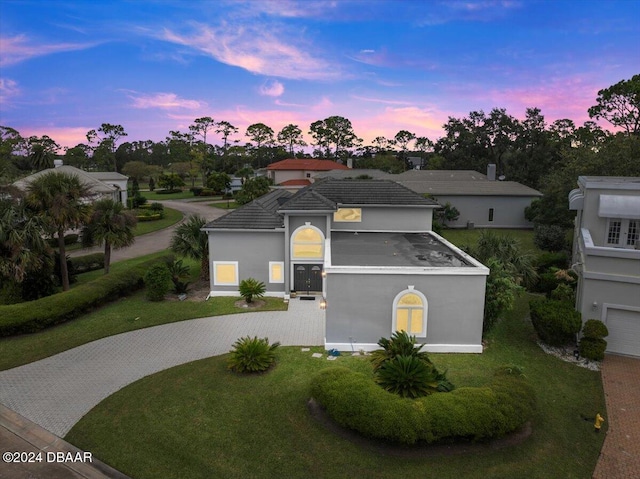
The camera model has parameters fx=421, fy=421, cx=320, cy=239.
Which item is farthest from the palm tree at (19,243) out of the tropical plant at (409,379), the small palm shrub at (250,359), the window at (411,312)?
the tropical plant at (409,379)

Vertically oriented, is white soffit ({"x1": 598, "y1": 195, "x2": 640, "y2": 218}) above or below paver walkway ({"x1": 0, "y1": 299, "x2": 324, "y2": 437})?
above

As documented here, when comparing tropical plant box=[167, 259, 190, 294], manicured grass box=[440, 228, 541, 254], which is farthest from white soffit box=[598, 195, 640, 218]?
tropical plant box=[167, 259, 190, 294]

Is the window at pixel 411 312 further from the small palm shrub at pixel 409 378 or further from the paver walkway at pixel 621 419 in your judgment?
the paver walkway at pixel 621 419

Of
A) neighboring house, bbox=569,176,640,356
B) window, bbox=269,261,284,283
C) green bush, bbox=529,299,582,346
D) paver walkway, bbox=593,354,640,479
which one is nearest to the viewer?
paver walkway, bbox=593,354,640,479

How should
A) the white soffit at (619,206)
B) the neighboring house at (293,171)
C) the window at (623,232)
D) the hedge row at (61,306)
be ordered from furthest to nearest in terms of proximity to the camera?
1. the neighboring house at (293,171)
2. the window at (623,232)
3. the white soffit at (619,206)
4. the hedge row at (61,306)

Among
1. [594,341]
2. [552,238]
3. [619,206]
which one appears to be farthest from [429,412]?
[552,238]

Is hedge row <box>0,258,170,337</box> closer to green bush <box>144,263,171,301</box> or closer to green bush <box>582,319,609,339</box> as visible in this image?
green bush <box>144,263,171,301</box>
